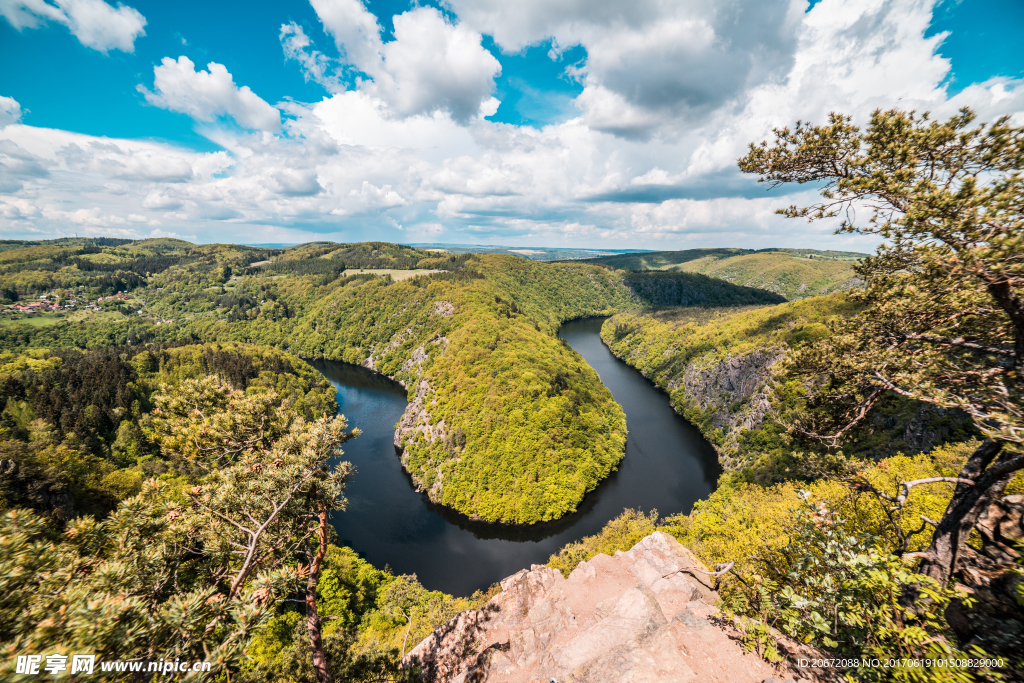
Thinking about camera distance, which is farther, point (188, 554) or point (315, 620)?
point (315, 620)

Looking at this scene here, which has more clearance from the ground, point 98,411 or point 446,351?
point 446,351

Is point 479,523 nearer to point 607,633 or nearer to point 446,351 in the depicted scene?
point 607,633

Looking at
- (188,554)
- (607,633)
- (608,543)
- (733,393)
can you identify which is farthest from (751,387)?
(188,554)

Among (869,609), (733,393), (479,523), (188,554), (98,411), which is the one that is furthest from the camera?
(733,393)

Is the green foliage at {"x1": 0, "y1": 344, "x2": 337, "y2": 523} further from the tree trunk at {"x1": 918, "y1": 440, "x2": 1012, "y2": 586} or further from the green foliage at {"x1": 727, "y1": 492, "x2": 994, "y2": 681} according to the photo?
the tree trunk at {"x1": 918, "y1": 440, "x2": 1012, "y2": 586}

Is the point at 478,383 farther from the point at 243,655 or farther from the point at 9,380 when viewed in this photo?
the point at 9,380
